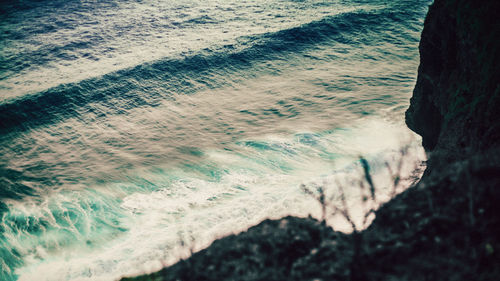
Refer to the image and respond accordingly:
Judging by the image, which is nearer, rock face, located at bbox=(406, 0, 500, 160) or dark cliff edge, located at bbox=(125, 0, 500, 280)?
dark cliff edge, located at bbox=(125, 0, 500, 280)

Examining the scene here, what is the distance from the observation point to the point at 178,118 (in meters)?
10.8

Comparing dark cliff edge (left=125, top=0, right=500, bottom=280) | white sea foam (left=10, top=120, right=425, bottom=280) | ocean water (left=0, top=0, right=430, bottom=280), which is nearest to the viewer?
dark cliff edge (left=125, top=0, right=500, bottom=280)

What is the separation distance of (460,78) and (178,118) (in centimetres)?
845

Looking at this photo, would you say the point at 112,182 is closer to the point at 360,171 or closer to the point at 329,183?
the point at 329,183

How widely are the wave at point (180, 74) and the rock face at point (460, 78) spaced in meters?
8.12

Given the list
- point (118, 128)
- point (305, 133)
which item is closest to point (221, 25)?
point (118, 128)

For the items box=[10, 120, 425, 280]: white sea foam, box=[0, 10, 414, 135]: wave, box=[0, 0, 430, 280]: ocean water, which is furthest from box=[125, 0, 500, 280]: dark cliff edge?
box=[0, 10, 414, 135]: wave

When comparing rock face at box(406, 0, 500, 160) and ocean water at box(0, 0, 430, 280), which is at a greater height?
rock face at box(406, 0, 500, 160)

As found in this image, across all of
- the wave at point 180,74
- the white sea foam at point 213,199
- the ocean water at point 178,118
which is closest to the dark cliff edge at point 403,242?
the white sea foam at point 213,199

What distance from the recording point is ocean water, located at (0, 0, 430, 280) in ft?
21.6

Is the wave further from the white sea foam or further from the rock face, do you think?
the rock face

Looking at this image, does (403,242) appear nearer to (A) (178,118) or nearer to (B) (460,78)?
(B) (460,78)

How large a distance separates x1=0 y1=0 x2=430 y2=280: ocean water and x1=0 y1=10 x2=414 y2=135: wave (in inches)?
2.8

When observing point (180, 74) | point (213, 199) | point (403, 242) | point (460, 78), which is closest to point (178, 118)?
point (180, 74)
